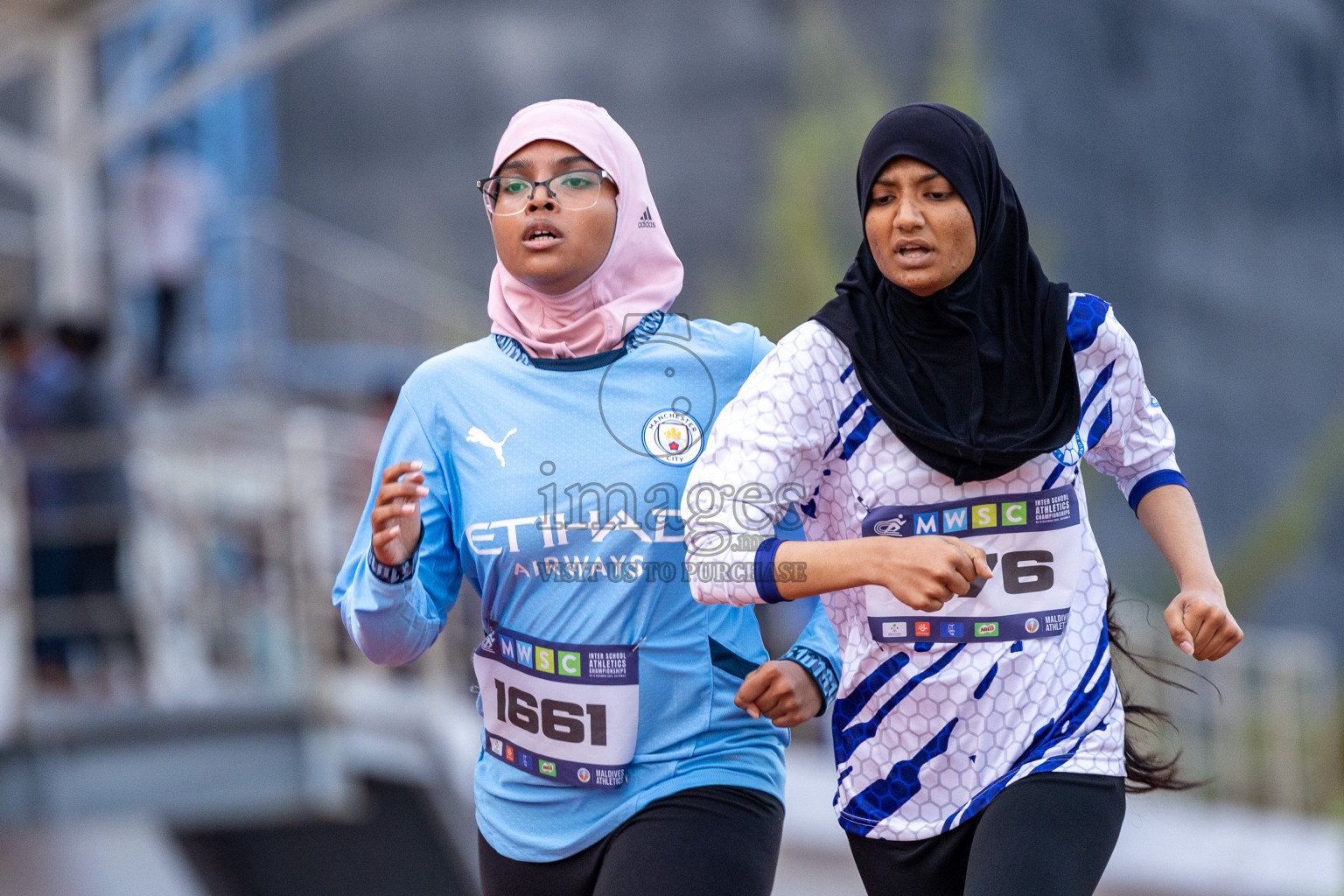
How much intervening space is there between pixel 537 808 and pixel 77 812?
3.97 metres

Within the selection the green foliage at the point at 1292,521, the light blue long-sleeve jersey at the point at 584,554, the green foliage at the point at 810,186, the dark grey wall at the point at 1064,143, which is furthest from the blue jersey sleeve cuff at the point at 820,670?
the green foliage at the point at 1292,521

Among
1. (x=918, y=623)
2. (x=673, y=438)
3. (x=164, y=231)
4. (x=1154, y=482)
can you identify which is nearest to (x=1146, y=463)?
(x=1154, y=482)

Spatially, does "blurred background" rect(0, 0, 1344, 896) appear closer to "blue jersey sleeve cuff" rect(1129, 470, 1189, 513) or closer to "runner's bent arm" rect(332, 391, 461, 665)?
"runner's bent arm" rect(332, 391, 461, 665)

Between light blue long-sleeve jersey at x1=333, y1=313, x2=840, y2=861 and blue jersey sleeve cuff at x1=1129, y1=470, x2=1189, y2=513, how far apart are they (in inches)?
17.4

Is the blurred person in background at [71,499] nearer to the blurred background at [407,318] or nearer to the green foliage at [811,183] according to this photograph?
the blurred background at [407,318]

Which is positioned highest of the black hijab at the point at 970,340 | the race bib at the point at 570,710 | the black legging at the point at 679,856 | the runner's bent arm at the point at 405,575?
the black hijab at the point at 970,340

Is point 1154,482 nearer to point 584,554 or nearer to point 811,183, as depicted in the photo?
point 584,554

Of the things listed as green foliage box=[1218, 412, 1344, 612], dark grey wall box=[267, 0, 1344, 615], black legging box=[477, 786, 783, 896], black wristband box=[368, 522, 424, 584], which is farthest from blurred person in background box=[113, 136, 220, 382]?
green foliage box=[1218, 412, 1344, 612]

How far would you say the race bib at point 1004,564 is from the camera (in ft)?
6.25

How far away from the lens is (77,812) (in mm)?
5469

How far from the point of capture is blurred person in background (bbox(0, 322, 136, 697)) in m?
5.62

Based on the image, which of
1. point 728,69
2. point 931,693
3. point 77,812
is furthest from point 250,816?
point 728,69

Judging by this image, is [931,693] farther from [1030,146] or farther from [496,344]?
[1030,146]

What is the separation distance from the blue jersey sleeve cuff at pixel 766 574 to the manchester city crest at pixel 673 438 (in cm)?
30
